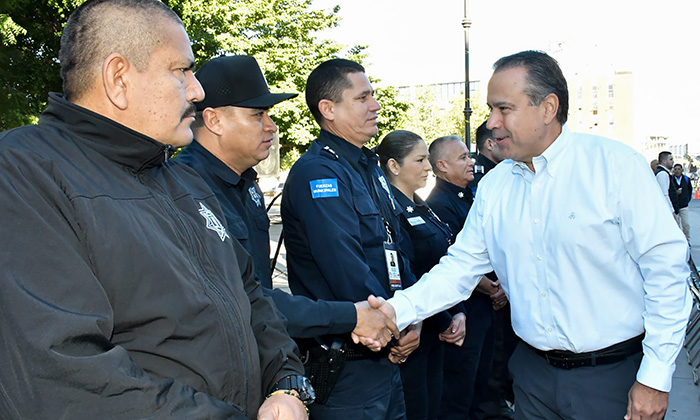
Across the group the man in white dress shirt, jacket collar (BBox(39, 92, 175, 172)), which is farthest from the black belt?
jacket collar (BBox(39, 92, 175, 172))

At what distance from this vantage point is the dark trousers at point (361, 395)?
3000mm

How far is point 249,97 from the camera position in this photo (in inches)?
118

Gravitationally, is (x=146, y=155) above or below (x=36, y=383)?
above

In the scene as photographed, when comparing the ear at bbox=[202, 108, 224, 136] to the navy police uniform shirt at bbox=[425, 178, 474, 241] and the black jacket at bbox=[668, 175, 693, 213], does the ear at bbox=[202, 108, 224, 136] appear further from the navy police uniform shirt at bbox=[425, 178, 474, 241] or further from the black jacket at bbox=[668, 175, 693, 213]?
the black jacket at bbox=[668, 175, 693, 213]

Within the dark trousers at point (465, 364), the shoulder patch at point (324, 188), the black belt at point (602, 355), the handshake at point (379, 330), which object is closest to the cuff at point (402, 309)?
the handshake at point (379, 330)

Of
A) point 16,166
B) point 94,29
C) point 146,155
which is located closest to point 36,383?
point 16,166

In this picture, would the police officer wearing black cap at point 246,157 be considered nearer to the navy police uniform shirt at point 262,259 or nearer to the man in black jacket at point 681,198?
the navy police uniform shirt at point 262,259

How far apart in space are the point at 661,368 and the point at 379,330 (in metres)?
1.27

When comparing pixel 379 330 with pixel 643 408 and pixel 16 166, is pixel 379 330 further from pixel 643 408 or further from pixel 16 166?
pixel 16 166

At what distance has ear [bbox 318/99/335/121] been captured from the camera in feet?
11.6

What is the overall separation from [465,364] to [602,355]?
216 cm

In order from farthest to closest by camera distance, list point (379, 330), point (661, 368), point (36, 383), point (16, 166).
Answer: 1. point (379, 330)
2. point (661, 368)
3. point (16, 166)
4. point (36, 383)

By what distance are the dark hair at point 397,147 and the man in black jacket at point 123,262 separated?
10.2 feet

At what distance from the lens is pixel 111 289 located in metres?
1.43
